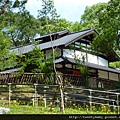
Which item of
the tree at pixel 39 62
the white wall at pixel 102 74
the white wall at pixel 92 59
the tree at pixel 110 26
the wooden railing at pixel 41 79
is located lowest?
the wooden railing at pixel 41 79

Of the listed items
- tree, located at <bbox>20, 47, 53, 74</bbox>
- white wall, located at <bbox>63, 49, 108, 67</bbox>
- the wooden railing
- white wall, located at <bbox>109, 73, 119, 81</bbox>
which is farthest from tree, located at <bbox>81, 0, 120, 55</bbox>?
white wall, located at <bbox>109, 73, 119, 81</bbox>

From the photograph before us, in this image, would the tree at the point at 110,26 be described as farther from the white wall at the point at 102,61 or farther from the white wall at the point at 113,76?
the white wall at the point at 113,76

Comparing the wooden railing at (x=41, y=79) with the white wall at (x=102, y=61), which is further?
the white wall at (x=102, y=61)

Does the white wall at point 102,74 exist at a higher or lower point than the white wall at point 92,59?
lower

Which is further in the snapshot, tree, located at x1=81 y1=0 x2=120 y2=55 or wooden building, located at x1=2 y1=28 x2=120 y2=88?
wooden building, located at x1=2 y1=28 x2=120 y2=88

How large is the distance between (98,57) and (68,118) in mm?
16224

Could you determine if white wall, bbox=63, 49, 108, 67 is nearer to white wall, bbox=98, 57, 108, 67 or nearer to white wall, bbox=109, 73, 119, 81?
white wall, bbox=98, 57, 108, 67

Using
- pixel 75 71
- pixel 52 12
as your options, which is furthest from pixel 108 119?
pixel 75 71

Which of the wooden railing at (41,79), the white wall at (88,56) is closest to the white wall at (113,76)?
the white wall at (88,56)

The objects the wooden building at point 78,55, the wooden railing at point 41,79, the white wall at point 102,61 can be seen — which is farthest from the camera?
the white wall at point 102,61

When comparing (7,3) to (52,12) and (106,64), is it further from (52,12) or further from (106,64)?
(106,64)

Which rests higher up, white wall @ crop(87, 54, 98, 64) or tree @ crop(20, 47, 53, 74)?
white wall @ crop(87, 54, 98, 64)

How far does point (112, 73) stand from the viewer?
17.9 metres

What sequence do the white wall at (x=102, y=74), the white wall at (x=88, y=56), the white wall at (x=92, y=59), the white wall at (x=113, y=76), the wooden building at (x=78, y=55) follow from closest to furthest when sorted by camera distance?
the wooden building at (x=78, y=55) < the white wall at (x=88, y=56) < the white wall at (x=92, y=59) < the white wall at (x=102, y=74) < the white wall at (x=113, y=76)
